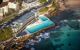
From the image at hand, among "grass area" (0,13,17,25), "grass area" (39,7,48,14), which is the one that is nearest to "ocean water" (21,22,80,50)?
"grass area" (39,7,48,14)

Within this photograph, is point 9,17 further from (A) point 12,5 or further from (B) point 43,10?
(B) point 43,10

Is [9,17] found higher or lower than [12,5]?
lower

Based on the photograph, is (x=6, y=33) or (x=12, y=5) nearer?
(x=6, y=33)

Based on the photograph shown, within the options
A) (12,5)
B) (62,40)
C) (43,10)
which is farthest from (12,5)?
(62,40)

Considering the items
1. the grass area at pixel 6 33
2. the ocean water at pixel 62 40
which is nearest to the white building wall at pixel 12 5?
the grass area at pixel 6 33

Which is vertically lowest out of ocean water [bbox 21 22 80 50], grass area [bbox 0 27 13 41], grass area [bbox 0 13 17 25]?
ocean water [bbox 21 22 80 50]

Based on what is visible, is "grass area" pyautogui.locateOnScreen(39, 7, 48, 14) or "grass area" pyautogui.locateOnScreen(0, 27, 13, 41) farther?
"grass area" pyautogui.locateOnScreen(39, 7, 48, 14)

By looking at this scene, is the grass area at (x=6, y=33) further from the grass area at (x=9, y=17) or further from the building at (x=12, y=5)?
the building at (x=12, y=5)

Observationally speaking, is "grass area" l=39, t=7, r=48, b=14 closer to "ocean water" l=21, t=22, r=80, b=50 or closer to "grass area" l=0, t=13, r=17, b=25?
"grass area" l=0, t=13, r=17, b=25
